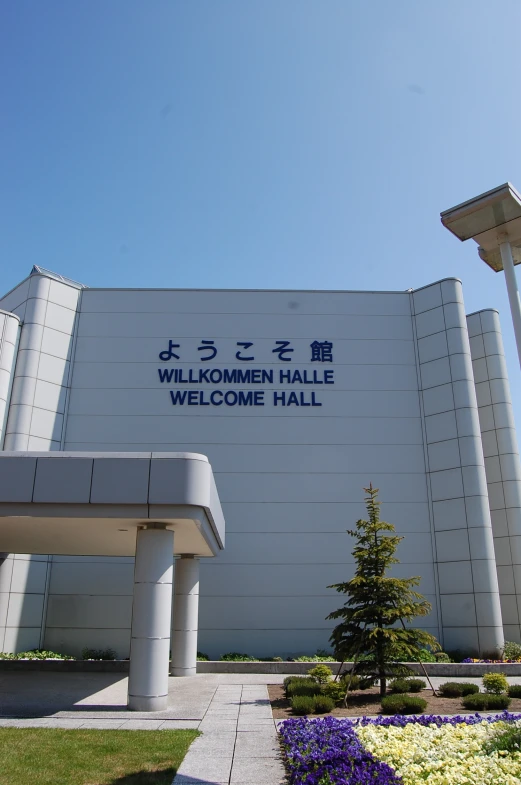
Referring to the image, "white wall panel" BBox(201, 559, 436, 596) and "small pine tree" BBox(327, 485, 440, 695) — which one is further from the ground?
"white wall panel" BBox(201, 559, 436, 596)

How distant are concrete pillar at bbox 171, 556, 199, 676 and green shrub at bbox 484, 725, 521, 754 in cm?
1190

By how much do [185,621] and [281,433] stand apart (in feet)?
29.2

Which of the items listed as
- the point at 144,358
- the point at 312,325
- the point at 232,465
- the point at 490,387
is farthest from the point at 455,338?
the point at 144,358

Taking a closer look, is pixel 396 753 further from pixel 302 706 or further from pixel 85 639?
pixel 85 639

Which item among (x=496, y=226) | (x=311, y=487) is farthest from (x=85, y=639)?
(x=496, y=226)

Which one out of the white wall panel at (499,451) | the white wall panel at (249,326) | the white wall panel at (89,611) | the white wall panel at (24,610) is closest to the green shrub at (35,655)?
the white wall panel at (24,610)

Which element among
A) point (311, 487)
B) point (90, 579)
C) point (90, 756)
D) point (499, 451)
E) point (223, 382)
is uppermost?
point (223, 382)

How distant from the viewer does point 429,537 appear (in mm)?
23797

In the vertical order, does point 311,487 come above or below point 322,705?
above

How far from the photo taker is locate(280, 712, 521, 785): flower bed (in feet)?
22.3

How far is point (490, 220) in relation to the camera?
848 centimetres

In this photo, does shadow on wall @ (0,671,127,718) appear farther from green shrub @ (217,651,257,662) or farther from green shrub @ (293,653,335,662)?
green shrub @ (293,653,335,662)

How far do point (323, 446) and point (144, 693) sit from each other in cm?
1421

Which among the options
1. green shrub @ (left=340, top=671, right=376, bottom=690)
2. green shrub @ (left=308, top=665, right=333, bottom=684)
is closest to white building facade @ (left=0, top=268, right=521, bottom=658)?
green shrub @ (left=308, top=665, right=333, bottom=684)
